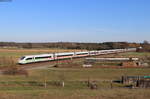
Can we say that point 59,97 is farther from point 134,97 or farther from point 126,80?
point 126,80

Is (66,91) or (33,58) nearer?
(66,91)

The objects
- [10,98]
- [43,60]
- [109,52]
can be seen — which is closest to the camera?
[10,98]

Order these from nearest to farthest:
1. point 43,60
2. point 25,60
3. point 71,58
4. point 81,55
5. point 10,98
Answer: point 10,98 → point 25,60 → point 43,60 → point 71,58 → point 81,55

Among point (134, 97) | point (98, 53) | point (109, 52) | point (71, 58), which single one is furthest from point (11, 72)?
point (109, 52)

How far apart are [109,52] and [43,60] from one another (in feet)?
217

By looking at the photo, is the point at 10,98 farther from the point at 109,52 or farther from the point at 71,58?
the point at 109,52

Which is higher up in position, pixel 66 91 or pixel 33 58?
pixel 66 91

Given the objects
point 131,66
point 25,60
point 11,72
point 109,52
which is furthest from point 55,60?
point 109,52

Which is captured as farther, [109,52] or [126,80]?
[109,52]

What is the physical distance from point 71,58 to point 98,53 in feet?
103

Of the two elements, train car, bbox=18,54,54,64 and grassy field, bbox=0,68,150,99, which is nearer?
grassy field, bbox=0,68,150,99

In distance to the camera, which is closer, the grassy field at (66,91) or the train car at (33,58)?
the grassy field at (66,91)

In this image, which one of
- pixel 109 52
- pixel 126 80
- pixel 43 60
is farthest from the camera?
pixel 109 52

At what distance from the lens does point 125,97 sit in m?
14.2
